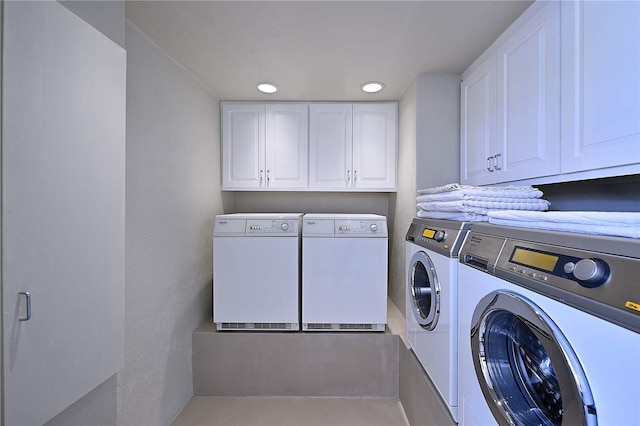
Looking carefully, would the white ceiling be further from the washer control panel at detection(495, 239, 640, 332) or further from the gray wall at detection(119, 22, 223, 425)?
the washer control panel at detection(495, 239, 640, 332)

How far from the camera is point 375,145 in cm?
271

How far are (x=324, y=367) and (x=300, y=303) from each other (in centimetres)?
47

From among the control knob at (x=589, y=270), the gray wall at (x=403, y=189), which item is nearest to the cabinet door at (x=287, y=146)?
the gray wall at (x=403, y=189)

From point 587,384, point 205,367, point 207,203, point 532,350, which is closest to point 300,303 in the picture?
point 205,367

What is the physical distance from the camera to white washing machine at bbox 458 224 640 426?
59 cm

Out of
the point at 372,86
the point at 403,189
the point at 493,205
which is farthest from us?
the point at 403,189

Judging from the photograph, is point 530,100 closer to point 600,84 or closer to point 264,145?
point 600,84

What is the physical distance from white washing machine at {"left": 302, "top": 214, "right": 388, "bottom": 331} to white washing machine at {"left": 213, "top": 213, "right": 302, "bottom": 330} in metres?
0.10

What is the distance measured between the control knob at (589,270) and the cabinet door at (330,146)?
6.96 ft

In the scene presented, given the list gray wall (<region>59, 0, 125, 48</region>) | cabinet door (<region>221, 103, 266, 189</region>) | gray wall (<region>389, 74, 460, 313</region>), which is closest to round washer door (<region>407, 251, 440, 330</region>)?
gray wall (<region>389, 74, 460, 313</region>)

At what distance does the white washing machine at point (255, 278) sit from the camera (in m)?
2.22

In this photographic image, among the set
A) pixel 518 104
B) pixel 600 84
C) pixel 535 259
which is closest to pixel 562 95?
pixel 600 84

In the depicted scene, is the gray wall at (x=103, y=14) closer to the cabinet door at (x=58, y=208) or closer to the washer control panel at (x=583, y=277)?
the cabinet door at (x=58, y=208)

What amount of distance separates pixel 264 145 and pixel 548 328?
2436 millimetres
